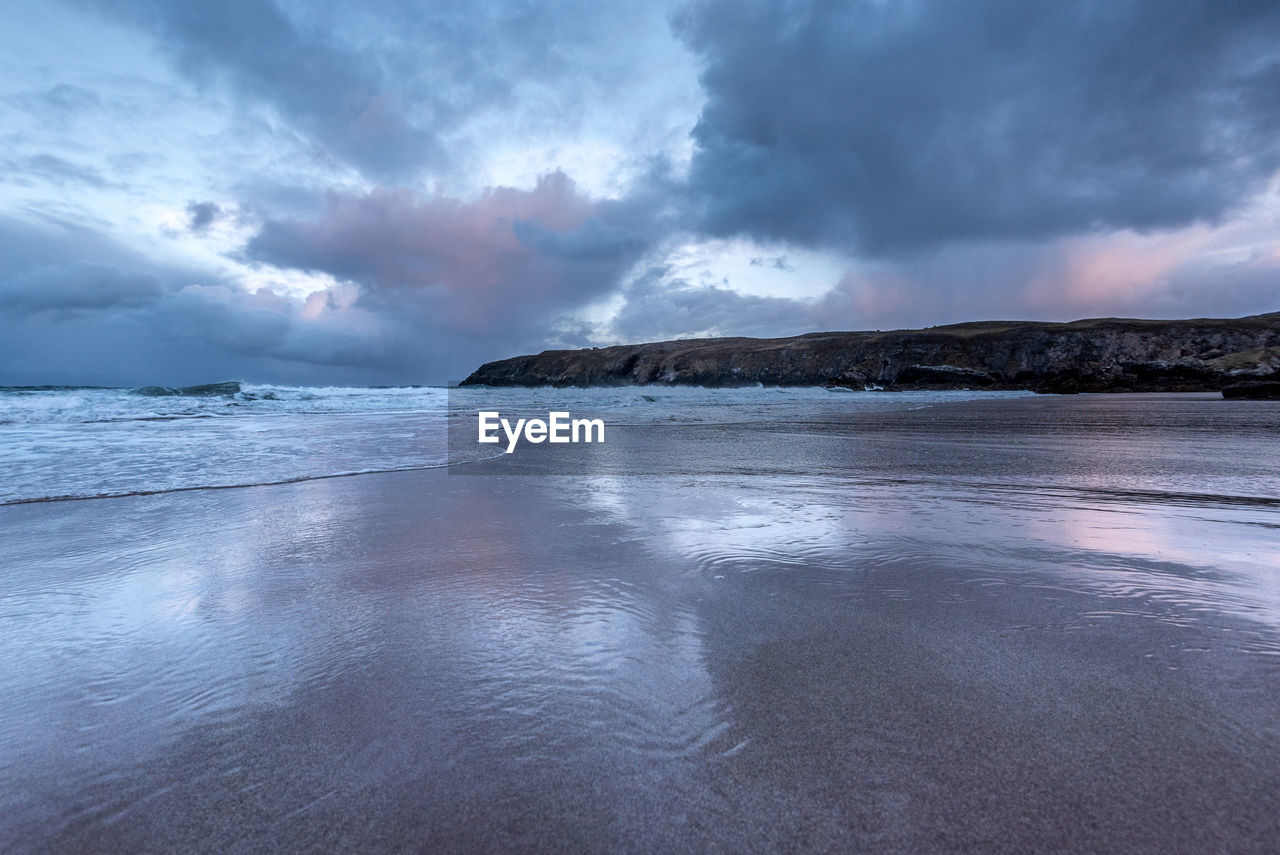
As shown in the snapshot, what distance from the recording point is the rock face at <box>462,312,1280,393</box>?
131 feet

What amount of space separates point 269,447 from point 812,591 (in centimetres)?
872

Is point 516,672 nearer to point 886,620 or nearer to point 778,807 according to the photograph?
point 778,807

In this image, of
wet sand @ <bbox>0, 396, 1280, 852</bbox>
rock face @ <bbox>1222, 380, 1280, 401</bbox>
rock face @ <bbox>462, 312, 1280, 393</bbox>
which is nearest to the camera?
wet sand @ <bbox>0, 396, 1280, 852</bbox>

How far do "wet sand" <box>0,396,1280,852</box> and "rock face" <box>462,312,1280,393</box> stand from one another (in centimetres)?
3904

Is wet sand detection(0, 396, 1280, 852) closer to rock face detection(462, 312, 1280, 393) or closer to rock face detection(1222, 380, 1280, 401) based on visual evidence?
rock face detection(1222, 380, 1280, 401)

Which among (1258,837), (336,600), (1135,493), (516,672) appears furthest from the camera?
(1135,493)

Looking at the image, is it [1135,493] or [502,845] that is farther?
[1135,493]

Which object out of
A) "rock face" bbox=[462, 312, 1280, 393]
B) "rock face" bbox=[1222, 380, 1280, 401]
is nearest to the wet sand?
"rock face" bbox=[1222, 380, 1280, 401]

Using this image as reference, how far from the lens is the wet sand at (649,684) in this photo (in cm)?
109

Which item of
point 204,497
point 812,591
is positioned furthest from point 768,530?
point 204,497

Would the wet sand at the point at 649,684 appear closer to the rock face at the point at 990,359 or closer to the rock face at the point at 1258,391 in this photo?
the rock face at the point at 1258,391

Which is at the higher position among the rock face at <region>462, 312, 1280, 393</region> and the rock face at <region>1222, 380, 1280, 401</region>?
the rock face at <region>462, 312, 1280, 393</region>

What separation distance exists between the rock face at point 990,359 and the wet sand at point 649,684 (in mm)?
39041

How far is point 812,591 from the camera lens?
240cm
